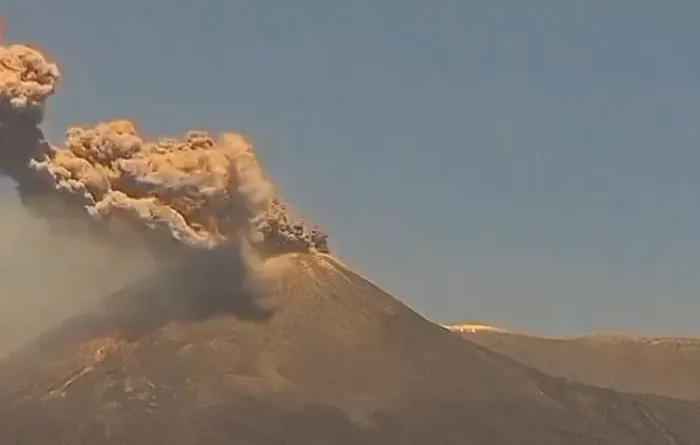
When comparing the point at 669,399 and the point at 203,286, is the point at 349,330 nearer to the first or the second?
the point at 203,286

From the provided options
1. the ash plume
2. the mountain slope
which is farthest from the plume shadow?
the mountain slope

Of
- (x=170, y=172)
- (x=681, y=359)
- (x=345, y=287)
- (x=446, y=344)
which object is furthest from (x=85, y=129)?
(x=681, y=359)

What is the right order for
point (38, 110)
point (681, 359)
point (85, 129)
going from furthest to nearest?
1. point (681, 359)
2. point (85, 129)
3. point (38, 110)

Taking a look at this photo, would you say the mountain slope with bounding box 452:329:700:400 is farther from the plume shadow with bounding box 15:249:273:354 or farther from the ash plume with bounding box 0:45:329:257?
the ash plume with bounding box 0:45:329:257

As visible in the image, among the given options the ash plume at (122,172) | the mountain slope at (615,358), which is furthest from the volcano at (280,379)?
the mountain slope at (615,358)

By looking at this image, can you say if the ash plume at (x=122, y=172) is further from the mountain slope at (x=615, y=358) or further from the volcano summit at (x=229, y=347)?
the mountain slope at (x=615, y=358)

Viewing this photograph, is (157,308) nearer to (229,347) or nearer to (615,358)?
(229,347)

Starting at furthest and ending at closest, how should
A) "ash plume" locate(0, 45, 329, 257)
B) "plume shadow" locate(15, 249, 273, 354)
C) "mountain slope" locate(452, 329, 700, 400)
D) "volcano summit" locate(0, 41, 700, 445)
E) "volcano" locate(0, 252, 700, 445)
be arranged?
"mountain slope" locate(452, 329, 700, 400)
"plume shadow" locate(15, 249, 273, 354)
"volcano" locate(0, 252, 700, 445)
"volcano summit" locate(0, 41, 700, 445)
"ash plume" locate(0, 45, 329, 257)
